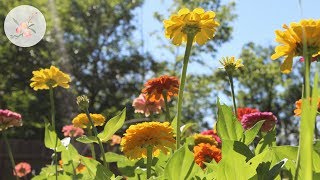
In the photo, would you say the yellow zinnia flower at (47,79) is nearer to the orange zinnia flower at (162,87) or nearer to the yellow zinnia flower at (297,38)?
the orange zinnia flower at (162,87)

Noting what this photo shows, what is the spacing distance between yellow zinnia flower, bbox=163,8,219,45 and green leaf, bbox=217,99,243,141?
0.61 ft

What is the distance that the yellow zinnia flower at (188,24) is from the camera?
1.05 metres

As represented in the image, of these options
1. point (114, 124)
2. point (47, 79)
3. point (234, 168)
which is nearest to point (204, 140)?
point (47, 79)

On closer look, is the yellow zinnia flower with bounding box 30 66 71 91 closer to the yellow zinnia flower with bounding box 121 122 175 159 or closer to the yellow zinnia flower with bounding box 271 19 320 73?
the yellow zinnia flower with bounding box 121 122 175 159

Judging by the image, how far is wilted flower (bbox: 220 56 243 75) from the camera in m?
1.28

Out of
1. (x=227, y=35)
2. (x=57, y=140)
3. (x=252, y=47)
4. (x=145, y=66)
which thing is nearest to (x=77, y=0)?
(x=145, y=66)

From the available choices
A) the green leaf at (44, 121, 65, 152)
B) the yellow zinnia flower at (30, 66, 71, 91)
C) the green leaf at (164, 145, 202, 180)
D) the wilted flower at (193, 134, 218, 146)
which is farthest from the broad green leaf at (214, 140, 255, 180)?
the wilted flower at (193, 134, 218, 146)

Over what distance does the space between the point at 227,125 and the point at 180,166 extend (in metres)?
0.18

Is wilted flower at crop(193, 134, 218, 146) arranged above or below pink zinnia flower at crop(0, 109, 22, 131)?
below

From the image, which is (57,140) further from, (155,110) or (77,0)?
(77,0)

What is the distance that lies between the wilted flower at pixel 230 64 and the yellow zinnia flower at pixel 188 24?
21cm

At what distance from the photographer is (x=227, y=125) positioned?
0.98m

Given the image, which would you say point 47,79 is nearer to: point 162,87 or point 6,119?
point 162,87

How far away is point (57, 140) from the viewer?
4.57ft
